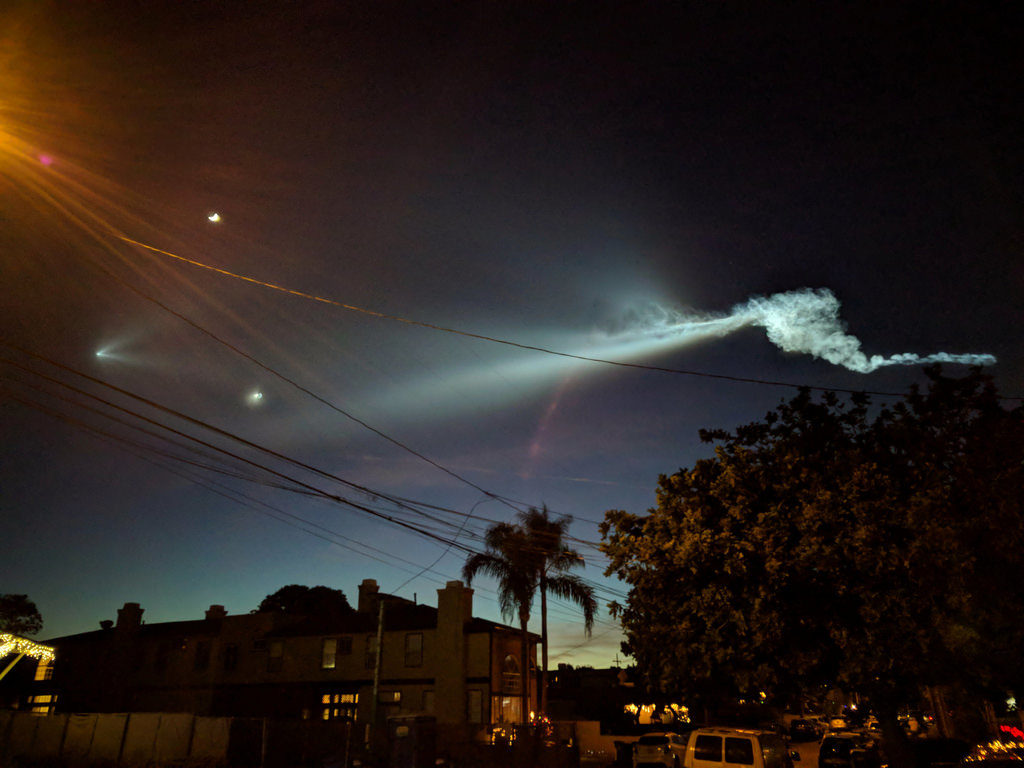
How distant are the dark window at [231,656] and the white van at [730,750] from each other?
33.6 meters

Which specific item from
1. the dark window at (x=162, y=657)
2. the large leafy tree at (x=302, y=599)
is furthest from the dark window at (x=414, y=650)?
the large leafy tree at (x=302, y=599)

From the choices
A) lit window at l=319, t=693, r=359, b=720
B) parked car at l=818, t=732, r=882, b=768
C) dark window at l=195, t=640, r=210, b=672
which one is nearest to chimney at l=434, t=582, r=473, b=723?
lit window at l=319, t=693, r=359, b=720

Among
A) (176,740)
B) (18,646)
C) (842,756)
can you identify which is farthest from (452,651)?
(18,646)

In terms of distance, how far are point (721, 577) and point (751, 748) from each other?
4595 mm

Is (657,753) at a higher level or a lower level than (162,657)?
lower

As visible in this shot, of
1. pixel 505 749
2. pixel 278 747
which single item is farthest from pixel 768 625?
pixel 278 747

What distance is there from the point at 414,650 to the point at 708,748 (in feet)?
78.9

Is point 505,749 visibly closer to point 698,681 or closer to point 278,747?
point 278,747

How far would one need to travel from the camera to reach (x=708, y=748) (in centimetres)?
1628

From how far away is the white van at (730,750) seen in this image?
15.6m

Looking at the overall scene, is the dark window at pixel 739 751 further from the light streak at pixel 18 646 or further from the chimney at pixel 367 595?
the chimney at pixel 367 595

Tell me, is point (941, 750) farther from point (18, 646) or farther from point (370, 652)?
point (18, 646)

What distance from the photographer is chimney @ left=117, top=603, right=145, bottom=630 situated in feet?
147

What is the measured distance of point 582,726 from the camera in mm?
36188
